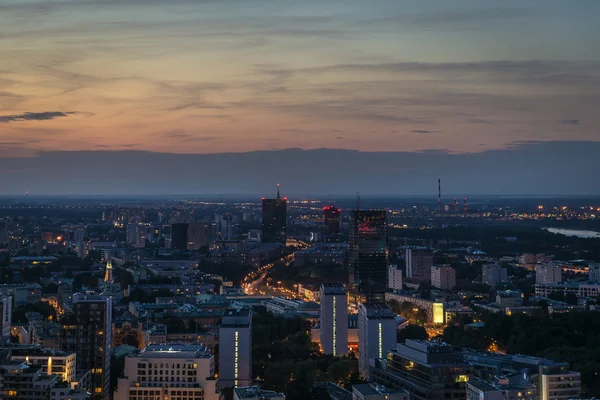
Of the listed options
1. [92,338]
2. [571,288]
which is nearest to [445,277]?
[571,288]

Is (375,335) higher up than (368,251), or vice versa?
(368,251)

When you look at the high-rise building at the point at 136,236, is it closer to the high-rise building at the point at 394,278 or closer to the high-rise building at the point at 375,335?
the high-rise building at the point at 394,278

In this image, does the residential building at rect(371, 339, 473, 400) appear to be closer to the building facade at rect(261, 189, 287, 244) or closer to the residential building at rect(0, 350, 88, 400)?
the residential building at rect(0, 350, 88, 400)

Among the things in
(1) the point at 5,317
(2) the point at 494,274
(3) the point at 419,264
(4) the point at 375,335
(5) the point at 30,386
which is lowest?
(2) the point at 494,274

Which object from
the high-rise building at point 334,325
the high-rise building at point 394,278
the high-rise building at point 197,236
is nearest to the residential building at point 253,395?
the high-rise building at point 334,325

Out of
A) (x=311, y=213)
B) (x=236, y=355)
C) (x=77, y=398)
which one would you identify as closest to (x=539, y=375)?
(x=236, y=355)

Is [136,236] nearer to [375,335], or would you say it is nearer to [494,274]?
[494,274]

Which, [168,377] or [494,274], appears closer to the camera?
[168,377]
